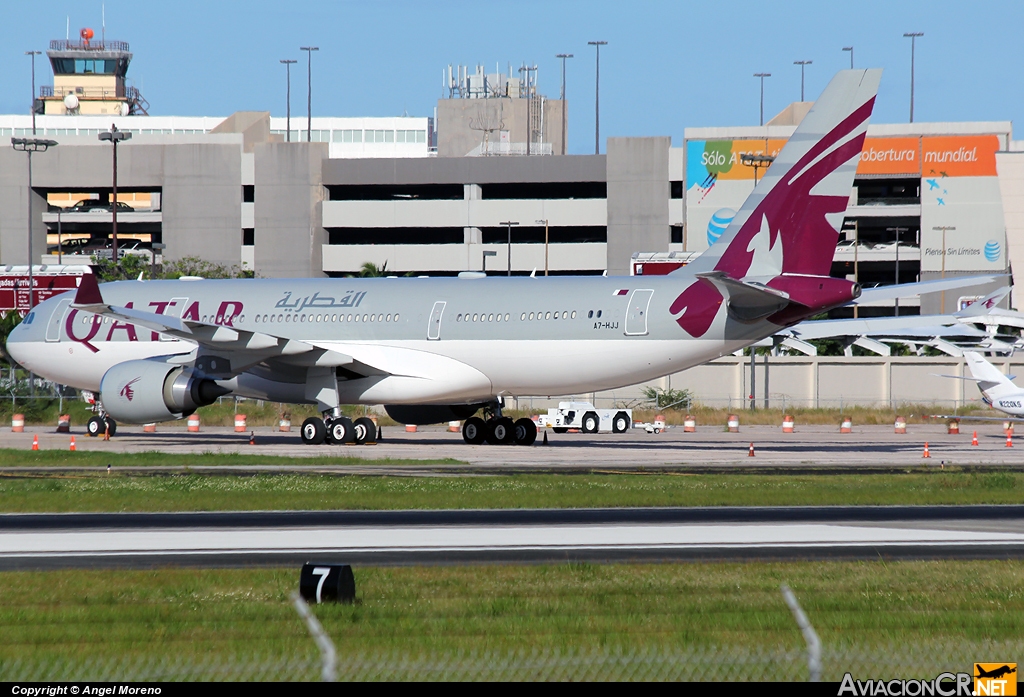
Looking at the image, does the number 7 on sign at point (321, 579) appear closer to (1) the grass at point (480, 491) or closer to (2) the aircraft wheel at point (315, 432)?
(1) the grass at point (480, 491)

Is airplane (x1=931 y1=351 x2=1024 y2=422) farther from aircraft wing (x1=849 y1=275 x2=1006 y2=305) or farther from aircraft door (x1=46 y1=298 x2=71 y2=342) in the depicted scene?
aircraft door (x1=46 y1=298 x2=71 y2=342)

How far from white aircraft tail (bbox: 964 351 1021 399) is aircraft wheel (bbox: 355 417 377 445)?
2435 centimetres

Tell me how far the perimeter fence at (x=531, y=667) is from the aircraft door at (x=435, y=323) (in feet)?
79.8

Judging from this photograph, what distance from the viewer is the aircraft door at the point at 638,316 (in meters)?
29.9

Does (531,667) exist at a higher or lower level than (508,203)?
lower

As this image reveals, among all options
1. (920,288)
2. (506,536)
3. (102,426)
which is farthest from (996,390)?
(506,536)

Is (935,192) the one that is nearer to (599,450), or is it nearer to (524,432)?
(524,432)

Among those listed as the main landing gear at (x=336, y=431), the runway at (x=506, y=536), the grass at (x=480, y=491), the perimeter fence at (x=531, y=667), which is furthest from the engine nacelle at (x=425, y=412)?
the perimeter fence at (x=531, y=667)

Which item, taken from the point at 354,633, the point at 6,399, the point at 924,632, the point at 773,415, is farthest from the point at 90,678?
the point at 773,415

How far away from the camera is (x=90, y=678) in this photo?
7266mm

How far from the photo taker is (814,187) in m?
28.6

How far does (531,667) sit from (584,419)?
40.3 meters

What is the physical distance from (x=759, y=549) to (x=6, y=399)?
Answer: 140ft

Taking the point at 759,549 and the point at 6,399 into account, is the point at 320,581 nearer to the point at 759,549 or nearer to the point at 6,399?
the point at 759,549
